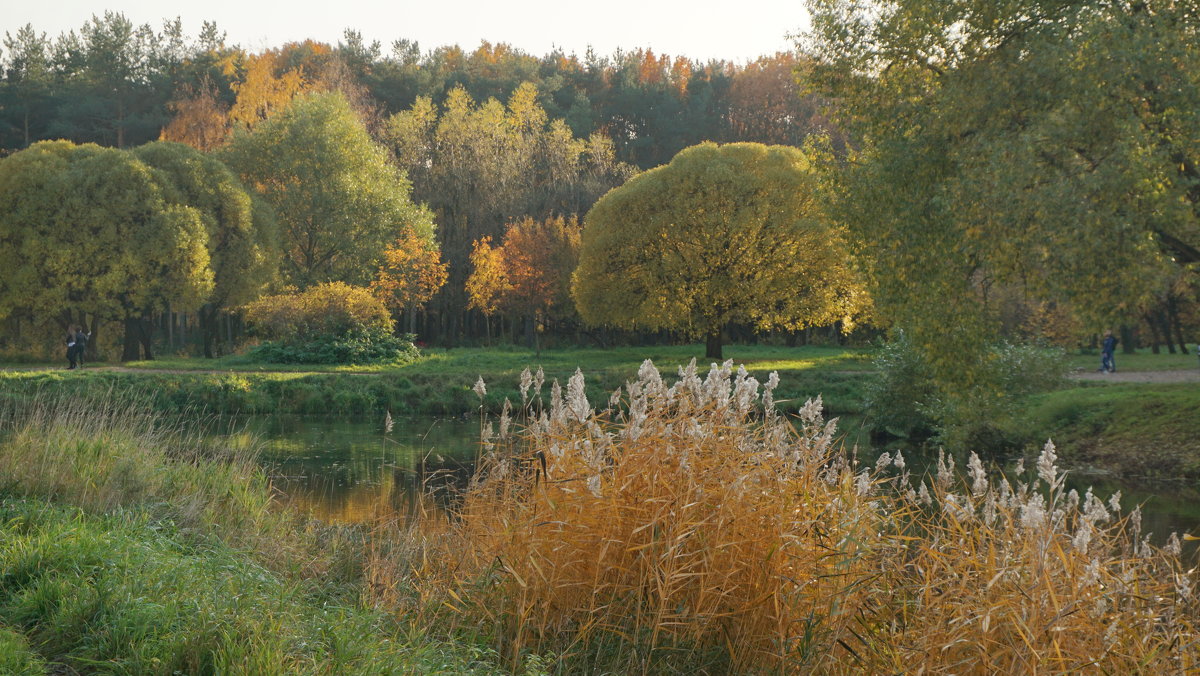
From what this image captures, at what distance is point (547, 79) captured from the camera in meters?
64.9

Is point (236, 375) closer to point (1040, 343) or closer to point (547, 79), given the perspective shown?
point (1040, 343)

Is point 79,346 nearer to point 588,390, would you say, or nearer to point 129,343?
point 129,343

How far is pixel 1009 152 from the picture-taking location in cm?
1503

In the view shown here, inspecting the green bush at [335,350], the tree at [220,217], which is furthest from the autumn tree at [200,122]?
the green bush at [335,350]

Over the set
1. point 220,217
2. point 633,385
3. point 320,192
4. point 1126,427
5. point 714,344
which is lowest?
point 1126,427

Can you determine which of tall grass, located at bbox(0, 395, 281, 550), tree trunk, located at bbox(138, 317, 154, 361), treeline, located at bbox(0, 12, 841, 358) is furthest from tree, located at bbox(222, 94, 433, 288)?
tall grass, located at bbox(0, 395, 281, 550)

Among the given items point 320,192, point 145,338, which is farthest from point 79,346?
point 320,192

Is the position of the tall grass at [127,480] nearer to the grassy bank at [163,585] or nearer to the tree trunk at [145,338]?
the grassy bank at [163,585]

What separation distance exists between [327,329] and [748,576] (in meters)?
32.2

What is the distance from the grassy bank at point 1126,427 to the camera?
61.9 ft

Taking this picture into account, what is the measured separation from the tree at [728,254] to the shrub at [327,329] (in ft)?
28.1

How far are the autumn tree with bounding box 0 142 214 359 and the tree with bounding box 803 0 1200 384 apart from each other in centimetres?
2584

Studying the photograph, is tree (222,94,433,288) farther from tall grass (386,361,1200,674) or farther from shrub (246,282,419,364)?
tall grass (386,361,1200,674)

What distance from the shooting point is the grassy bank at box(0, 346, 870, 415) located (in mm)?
26375
